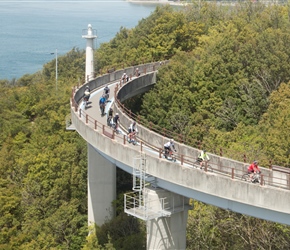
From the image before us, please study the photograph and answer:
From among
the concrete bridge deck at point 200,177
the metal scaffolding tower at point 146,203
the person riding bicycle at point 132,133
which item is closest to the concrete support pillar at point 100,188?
the concrete bridge deck at point 200,177

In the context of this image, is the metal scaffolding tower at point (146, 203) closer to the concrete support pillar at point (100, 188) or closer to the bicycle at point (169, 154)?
the bicycle at point (169, 154)

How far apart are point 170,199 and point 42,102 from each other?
32256mm

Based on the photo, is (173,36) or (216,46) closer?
→ (216,46)

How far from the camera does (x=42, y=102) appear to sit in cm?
5484

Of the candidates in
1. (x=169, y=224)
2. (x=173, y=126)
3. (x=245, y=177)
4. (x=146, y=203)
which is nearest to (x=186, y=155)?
(x=146, y=203)

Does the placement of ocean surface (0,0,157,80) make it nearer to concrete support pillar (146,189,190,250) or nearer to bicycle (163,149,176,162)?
concrete support pillar (146,189,190,250)

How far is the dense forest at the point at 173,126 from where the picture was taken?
3266 centimetres

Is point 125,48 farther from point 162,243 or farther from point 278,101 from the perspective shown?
point 162,243

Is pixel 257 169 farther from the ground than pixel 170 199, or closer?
farther from the ground

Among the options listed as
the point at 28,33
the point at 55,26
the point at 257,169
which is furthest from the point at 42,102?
the point at 55,26

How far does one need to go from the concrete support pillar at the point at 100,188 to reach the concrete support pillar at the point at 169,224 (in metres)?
11.1

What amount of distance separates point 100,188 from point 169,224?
1203cm

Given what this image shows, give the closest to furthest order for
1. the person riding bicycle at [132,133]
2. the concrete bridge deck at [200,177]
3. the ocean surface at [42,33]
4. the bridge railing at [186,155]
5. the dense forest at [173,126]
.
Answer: the concrete bridge deck at [200,177] → the bridge railing at [186,155] → the person riding bicycle at [132,133] → the dense forest at [173,126] → the ocean surface at [42,33]

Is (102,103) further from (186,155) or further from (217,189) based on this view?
(217,189)
